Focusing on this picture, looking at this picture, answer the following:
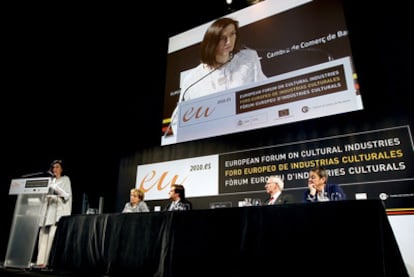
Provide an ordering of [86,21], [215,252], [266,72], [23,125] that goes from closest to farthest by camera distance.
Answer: [215,252]
[266,72]
[86,21]
[23,125]

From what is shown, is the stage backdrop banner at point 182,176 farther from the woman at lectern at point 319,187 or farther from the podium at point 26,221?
the podium at point 26,221

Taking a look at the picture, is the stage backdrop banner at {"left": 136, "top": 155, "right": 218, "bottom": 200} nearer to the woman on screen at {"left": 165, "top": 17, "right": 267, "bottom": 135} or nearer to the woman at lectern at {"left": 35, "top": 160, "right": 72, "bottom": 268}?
the woman on screen at {"left": 165, "top": 17, "right": 267, "bottom": 135}

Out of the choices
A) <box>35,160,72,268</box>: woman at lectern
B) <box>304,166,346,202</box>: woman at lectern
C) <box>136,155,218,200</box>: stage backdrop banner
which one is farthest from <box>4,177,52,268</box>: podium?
<box>304,166,346,202</box>: woman at lectern

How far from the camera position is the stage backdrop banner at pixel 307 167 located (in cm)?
251

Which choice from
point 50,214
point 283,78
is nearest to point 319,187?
point 283,78

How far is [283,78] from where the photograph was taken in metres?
2.97

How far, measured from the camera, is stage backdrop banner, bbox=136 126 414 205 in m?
2.51

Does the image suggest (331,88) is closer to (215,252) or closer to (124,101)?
(215,252)

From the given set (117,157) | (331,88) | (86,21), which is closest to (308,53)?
(331,88)

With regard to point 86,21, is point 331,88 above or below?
below

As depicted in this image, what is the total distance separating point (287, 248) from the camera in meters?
1.33

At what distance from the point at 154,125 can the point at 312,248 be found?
3.39 m

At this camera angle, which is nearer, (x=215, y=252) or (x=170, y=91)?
(x=215, y=252)

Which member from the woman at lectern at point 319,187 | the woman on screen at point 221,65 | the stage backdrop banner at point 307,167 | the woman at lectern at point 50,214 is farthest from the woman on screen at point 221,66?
the woman at lectern at point 50,214
